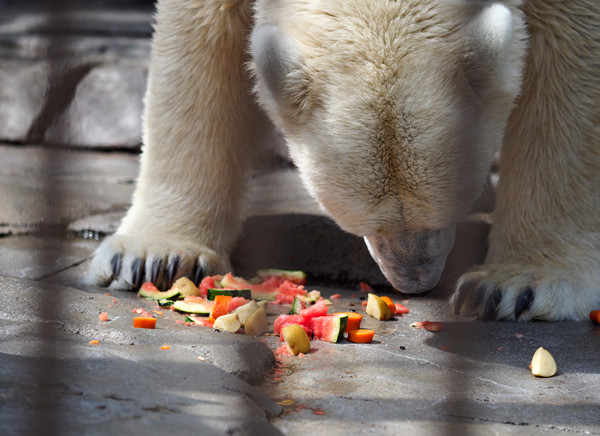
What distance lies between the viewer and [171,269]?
9.84 feet

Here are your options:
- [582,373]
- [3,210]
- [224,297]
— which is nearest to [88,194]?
[3,210]

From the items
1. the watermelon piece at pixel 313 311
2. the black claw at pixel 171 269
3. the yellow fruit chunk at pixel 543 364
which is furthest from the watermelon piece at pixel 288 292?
the yellow fruit chunk at pixel 543 364

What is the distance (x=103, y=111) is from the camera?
5941 mm

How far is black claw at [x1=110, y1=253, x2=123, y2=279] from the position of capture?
297cm

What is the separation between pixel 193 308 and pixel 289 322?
13.3 inches

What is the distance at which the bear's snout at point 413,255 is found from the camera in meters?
2.47

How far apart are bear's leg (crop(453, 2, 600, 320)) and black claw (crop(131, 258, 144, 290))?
3.63 ft

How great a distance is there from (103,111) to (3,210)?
2049mm

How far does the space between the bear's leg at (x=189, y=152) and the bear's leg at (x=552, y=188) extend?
3.26 feet

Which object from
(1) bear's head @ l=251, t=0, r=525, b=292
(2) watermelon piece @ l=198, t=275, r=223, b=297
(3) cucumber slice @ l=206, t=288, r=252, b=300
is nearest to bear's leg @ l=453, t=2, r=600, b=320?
(1) bear's head @ l=251, t=0, r=525, b=292

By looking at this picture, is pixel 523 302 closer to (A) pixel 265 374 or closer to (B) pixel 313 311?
(B) pixel 313 311

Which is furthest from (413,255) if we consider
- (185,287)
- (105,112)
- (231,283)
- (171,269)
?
(105,112)

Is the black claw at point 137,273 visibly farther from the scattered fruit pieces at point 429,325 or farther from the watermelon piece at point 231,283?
the scattered fruit pieces at point 429,325

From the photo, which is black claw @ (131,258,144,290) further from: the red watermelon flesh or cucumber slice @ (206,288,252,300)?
the red watermelon flesh
